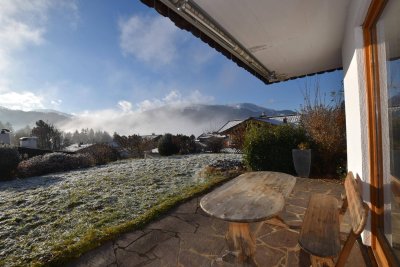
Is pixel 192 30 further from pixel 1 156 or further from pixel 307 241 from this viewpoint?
pixel 1 156

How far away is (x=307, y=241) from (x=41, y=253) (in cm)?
287

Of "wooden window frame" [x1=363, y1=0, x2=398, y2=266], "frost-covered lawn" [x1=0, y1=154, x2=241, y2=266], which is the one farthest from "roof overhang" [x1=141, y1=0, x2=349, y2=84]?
"frost-covered lawn" [x1=0, y1=154, x2=241, y2=266]

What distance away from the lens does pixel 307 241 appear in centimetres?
174

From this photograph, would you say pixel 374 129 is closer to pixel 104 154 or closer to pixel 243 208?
pixel 243 208

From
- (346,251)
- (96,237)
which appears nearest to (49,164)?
(96,237)

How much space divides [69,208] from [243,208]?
3765mm

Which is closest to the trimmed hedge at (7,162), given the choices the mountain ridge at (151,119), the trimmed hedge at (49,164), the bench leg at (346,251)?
the trimmed hedge at (49,164)

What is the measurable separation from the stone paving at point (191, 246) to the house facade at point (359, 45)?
66cm

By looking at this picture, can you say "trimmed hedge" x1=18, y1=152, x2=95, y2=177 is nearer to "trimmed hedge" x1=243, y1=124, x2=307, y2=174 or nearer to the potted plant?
"trimmed hedge" x1=243, y1=124, x2=307, y2=174

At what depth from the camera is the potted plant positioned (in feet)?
18.2

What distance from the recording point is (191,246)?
2652 mm

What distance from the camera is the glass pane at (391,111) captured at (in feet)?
5.62

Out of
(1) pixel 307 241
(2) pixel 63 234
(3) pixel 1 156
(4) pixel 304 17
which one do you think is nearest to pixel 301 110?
(4) pixel 304 17

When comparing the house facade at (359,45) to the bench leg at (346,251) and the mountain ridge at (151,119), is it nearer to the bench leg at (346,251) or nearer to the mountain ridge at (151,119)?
the bench leg at (346,251)
